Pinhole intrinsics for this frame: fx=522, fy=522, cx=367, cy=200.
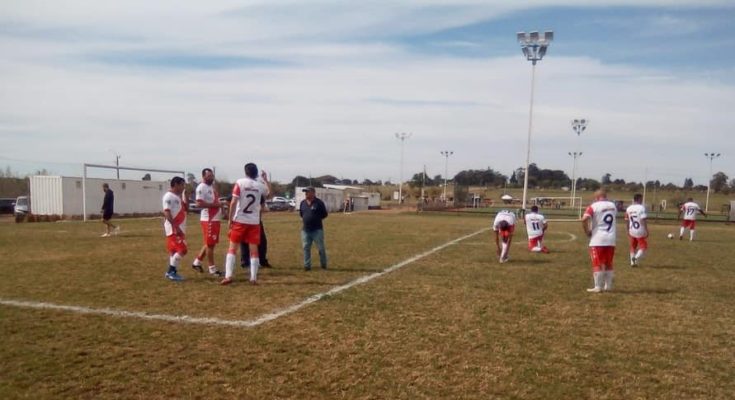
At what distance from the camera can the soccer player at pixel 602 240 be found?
9.15m

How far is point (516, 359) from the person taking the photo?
5.30 m

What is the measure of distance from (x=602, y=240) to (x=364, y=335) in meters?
5.29

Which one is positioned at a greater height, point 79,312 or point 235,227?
point 235,227

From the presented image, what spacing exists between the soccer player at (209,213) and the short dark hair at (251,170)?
4.57 ft

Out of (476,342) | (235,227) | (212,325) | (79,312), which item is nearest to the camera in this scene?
(476,342)

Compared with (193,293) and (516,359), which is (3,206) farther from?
(516,359)

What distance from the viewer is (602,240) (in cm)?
919

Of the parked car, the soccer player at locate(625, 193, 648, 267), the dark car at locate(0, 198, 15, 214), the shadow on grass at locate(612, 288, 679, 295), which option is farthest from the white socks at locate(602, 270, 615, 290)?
the dark car at locate(0, 198, 15, 214)

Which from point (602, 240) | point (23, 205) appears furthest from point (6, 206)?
point (602, 240)

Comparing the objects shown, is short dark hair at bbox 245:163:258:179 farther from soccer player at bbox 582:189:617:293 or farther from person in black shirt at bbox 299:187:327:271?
soccer player at bbox 582:189:617:293

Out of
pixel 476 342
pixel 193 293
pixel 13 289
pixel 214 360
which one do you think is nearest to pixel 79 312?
pixel 193 293

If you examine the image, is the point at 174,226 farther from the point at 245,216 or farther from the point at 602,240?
the point at 602,240

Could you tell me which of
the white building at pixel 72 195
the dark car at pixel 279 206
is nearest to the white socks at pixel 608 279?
the white building at pixel 72 195

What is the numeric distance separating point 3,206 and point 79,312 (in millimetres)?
41321
